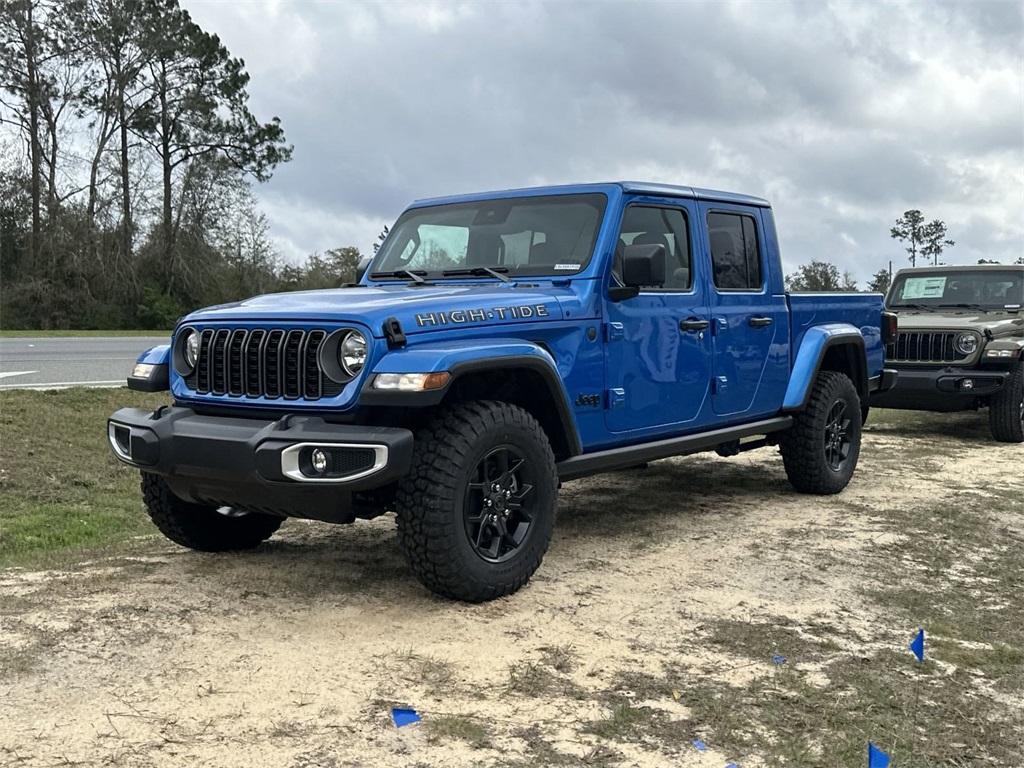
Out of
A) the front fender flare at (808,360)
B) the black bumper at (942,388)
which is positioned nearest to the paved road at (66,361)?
the front fender flare at (808,360)

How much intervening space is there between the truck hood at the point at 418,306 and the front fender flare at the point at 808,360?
2294 mm

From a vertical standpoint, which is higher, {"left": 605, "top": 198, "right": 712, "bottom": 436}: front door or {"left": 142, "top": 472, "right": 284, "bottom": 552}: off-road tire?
{"left": 605, "top": 198, "right": 712, "bottom": 436}: front door

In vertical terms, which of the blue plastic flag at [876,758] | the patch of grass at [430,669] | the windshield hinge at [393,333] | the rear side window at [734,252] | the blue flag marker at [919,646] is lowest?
the blue plastic flag at [876,758]

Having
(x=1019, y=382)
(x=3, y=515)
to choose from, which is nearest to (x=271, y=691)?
(x=3, y=515)

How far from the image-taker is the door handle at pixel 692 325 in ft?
18.5

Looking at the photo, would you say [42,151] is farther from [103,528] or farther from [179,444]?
[179,444]

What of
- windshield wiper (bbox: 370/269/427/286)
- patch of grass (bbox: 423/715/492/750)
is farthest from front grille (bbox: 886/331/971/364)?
patch of grass (bbox: 423/715/492/750)

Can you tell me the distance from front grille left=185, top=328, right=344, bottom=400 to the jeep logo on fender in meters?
0.43

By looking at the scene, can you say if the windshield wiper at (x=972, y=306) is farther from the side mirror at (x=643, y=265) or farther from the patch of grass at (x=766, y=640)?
the patch of grass at (x=766, y=640)

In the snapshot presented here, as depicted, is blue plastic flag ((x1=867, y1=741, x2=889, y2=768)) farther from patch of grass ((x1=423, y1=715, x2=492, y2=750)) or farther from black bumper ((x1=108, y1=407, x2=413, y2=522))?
black bumper ((x1=108, y1=407, x2=413, y2=522))

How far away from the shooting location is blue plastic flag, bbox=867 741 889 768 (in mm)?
2982

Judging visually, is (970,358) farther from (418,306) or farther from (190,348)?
(190,348)

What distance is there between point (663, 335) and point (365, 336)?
197 cm

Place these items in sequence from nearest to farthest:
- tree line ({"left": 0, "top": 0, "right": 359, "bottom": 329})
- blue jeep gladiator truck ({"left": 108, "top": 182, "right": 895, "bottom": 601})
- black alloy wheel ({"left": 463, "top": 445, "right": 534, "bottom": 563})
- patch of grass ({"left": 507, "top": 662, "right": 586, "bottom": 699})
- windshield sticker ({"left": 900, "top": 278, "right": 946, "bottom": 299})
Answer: patch of grass ({"left": 507, "top": 662, "right": 586, "bottom": 699}) < blue jeep gladiator truck ({"left": 108, "top": 182, "right": 895, "bottom": 601}) < black alloy wheel ({"left": 463, "top": 445, "right": 534, "bottom": 563}) < windshield sticker ({"left": 900, "top": 278, "right": 946, "bottom": 299}) < tree line ({"left": 0, "top": 0, "right": 359, "bottom": 329})
